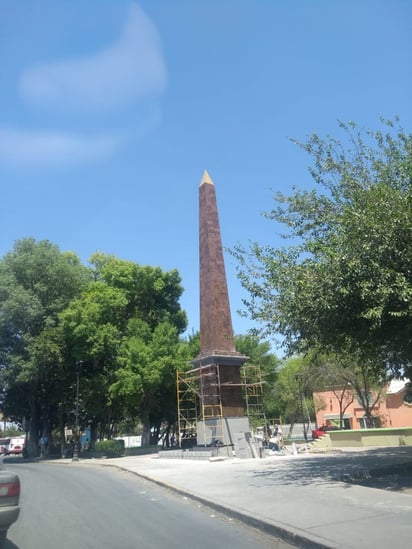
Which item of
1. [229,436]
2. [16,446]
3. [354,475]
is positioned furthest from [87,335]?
[16,446]

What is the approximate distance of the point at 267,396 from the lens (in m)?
49.0

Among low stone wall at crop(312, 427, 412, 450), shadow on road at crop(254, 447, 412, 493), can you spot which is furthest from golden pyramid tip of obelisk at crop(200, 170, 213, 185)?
shadow on road at crop(254, 447, 412, 493)

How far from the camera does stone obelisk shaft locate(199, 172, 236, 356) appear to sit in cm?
2843

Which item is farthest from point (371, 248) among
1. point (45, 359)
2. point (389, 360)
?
point (45, 359)

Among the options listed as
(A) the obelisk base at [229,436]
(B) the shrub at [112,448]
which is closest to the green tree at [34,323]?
(B) the shrub at [112,448]

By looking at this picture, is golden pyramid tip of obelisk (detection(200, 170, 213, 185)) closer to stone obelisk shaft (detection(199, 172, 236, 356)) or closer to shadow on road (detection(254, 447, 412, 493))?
stone obelisk shaft (detection(199, 172, 236, 356))

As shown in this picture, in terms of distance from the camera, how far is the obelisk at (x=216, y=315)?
2816 centimetres

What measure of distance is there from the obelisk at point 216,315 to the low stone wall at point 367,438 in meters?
5.79

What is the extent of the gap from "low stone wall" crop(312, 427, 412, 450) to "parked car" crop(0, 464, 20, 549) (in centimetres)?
2422

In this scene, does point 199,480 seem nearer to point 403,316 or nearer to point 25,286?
point 403,316

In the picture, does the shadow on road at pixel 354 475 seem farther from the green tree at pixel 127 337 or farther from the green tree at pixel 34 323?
the green tree at pixel 34 323

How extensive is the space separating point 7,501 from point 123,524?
2520 mm

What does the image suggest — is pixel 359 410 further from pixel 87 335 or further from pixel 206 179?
pixel 206 179

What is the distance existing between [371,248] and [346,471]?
6.51m
